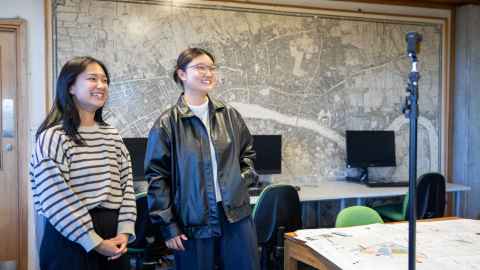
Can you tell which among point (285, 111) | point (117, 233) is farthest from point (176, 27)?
point (117, 233)

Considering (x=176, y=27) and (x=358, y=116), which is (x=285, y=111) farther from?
(x=176, y=27)

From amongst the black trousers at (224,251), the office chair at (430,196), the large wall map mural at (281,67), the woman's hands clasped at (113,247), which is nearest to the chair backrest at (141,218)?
the black trousers at (224,251)

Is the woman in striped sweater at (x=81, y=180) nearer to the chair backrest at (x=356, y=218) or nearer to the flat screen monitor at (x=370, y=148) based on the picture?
the chair backrest at (x=356, y=218)

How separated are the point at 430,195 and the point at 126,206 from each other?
8.51ft

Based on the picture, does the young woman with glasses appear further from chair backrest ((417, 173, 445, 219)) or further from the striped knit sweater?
chair backrest ((417, 173, 445, 219))

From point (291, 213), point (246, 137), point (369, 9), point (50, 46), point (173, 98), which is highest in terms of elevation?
point (369, 9)

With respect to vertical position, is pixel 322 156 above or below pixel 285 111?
below

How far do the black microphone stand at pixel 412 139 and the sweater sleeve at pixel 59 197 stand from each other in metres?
1.02

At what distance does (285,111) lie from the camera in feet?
12.9

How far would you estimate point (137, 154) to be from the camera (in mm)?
3375

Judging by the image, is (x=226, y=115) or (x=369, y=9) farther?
(x=369, y=9)

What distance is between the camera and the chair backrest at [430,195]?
10.8 feet

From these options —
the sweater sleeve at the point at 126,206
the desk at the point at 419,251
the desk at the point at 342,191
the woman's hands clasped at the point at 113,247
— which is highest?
the sweater sleeve at the point at 126,206

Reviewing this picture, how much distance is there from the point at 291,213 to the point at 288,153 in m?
1.17
